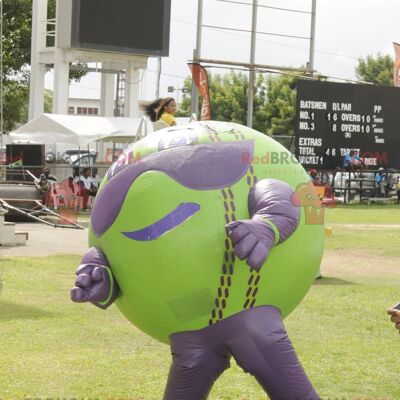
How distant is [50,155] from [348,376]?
26.0 m

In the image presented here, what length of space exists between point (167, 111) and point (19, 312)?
245 cm

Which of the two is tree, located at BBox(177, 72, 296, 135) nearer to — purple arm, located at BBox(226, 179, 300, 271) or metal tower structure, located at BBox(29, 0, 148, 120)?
metal tower structure, located at BBox(29, 0, 148, 120)

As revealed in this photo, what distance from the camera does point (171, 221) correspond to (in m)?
4.75

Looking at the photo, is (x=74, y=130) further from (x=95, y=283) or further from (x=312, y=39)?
(x=95, y=283)

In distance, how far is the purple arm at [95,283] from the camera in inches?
192

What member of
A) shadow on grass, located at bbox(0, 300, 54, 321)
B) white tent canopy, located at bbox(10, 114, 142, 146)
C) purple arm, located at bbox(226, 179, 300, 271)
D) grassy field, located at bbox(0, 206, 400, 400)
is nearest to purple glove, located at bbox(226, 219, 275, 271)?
purple arm, located at bbox(226, 179, 300, 271)

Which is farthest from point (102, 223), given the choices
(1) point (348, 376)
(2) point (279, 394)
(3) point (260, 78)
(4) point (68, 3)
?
(3) point (260, 78)

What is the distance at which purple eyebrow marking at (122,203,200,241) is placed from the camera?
15.6 feet

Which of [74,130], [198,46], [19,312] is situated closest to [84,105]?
[198,46]

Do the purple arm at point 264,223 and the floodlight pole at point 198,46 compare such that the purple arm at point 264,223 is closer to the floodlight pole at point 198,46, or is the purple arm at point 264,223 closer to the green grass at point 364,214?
the green grass at point 364,214

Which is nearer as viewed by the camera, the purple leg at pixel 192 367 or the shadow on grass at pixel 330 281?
the purple leg at pixel 192 367

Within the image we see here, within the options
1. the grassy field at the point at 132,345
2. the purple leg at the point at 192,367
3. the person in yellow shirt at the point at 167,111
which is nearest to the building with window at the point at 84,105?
the grassy field at the point at 132,345

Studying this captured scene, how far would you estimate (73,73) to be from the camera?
47188 millimetres

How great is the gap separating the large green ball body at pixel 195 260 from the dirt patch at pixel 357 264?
26.2 feet
